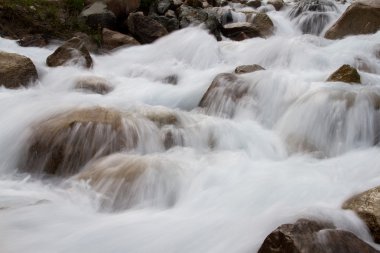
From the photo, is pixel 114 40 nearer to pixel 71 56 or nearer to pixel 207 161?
pixel 71 56

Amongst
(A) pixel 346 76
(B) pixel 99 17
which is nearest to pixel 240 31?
(B) pixel 99 17

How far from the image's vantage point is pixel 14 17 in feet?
35.0

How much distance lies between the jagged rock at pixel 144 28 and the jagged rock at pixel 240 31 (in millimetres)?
1807

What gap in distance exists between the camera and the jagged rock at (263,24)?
12820 mm

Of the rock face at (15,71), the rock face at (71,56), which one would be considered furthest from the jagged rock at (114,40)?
the rock face at (15,71)

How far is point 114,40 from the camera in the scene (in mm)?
10977

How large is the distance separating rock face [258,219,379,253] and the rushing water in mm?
295

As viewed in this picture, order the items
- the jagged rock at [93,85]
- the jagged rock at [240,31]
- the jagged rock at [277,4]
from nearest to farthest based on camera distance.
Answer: the jagged rock at [93,85], the jagged rock at [240,31], the jagged rock at [277,4]

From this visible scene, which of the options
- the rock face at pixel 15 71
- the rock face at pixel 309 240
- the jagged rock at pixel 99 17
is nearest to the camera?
the rock face at pixel 309 240

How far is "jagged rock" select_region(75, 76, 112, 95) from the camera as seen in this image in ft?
25.7

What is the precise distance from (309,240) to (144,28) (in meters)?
9.08

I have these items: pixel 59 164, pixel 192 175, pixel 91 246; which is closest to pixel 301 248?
pixel 91 246

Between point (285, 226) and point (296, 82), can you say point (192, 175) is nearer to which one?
point (285, 226)

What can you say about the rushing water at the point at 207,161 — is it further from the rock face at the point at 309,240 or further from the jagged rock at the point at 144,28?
the jagged rock at the point at 144,28
